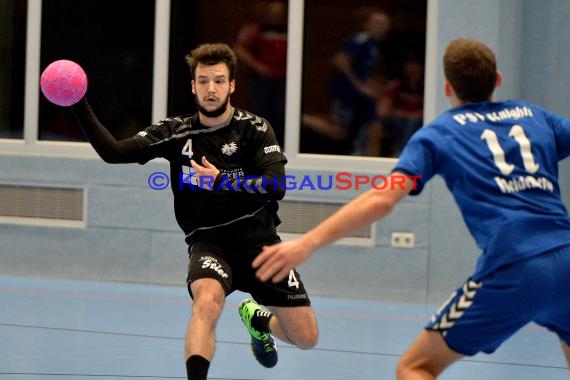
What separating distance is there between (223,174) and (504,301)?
2336 mm

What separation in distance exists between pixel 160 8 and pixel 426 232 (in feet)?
10.5

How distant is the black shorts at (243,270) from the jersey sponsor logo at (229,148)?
0.49 metres

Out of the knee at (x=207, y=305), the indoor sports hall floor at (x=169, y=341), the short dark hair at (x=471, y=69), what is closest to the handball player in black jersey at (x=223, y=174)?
the knee at (x=207, y=305)

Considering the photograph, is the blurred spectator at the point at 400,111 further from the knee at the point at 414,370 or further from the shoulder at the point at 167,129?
the knee at the point at 414,370

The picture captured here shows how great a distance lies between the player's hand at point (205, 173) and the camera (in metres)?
5.57

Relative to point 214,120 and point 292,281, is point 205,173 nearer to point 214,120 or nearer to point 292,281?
point 214,120

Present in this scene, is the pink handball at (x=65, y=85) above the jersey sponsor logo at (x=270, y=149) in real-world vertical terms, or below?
above

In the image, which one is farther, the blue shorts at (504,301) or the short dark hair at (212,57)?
the short dark hair at (212,57)

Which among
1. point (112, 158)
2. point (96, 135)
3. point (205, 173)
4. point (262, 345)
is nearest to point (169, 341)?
point (262, 345)

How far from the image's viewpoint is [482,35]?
9.52 m

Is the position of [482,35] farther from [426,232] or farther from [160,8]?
[160,8]

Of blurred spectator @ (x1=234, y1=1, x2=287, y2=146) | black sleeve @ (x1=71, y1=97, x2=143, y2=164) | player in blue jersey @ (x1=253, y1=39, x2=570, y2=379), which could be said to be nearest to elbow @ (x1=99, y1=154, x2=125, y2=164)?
black sleeve @ (x1=71, y1=97, x2=143, y2=164)

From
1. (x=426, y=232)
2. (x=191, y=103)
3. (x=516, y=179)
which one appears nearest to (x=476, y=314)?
(x=516, y=179)

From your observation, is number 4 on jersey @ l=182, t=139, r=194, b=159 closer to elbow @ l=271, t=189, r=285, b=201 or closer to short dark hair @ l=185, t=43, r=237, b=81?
short dark hair @ l=185, t=43, r=237, b=81
